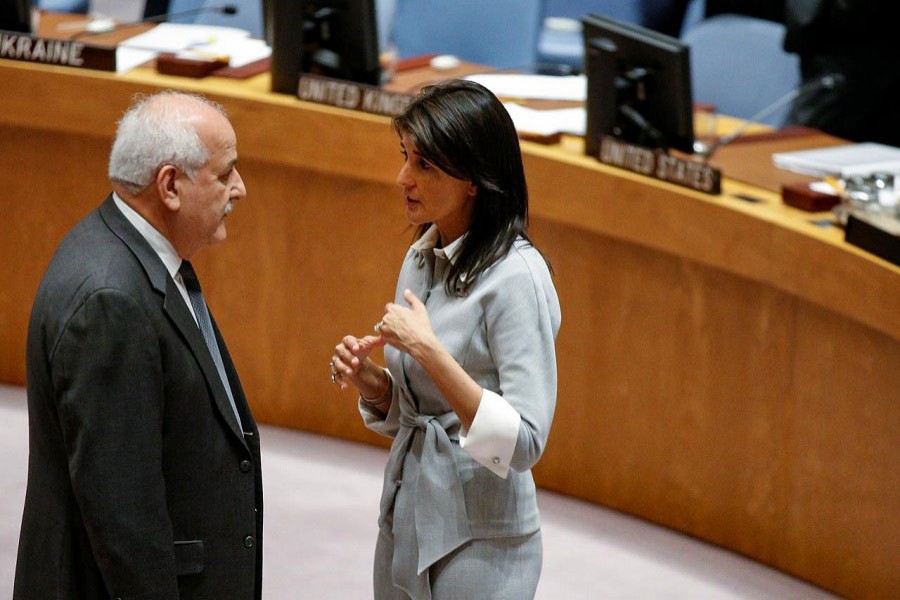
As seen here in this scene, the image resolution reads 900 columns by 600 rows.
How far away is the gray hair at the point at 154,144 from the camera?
5.64ft

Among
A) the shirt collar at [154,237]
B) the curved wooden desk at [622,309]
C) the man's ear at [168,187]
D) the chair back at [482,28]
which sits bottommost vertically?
the curved wooden desk at [622,309]

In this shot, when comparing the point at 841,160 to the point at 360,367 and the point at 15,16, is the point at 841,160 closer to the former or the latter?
the point at 360,367

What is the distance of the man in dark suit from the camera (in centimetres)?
165

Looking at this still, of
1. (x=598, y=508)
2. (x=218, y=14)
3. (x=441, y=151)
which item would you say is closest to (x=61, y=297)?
(x=441, y=151)

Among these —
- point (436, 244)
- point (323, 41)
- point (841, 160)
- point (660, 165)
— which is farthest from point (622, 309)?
point (436, 244)

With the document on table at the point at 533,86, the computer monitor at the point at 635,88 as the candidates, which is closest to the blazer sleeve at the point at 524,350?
the computer monitor at the point at 635,88

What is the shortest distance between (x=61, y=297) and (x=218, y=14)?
3.37 metres

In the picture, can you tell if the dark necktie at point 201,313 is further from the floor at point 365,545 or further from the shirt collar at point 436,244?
the floor at point 365,545

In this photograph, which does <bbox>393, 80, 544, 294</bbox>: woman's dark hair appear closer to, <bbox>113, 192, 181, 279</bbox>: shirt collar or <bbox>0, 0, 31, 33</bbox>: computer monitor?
<bbox>113, 192, 181, 279</bbox>: shirt collar

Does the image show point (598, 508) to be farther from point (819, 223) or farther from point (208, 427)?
point (208, 427)

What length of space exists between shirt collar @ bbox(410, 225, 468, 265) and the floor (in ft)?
4.36

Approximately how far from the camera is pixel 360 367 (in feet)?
6.59

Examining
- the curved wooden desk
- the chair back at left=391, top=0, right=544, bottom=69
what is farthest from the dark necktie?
the chair back at left=391, top=0, right=544, bottom=69

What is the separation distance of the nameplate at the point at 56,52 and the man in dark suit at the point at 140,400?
79.6 inches
